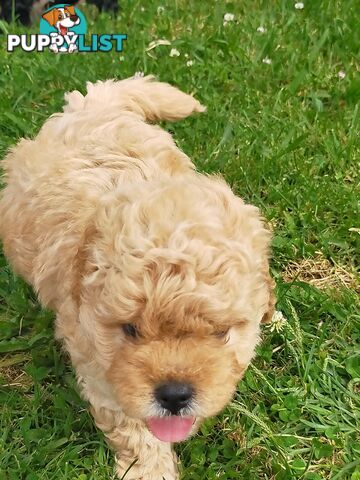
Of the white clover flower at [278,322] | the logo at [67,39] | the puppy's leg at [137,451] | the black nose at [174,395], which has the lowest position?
the puppy's leg at [137,451]

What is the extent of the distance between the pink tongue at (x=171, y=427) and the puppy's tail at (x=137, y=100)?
1692mm

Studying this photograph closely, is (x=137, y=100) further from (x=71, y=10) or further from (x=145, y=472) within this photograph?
(x=71, y=10)

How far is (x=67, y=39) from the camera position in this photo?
5.11 metres

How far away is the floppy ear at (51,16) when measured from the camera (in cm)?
547

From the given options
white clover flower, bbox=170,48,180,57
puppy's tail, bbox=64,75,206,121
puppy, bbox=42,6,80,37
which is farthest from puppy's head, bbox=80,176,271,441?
puppy, bbox=42,6,80,37

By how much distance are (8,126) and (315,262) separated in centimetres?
226

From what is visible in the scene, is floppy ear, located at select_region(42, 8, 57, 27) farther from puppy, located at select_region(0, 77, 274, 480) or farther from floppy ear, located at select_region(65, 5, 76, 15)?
puppy, located at select_region(0, 77, 274, 480)

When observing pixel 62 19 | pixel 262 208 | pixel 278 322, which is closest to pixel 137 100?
pixel 262 208

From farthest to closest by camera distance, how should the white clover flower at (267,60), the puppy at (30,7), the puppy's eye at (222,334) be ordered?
the puppy at (30,7), the white clover flower at (267,60), the puppy's eye at (222,334)

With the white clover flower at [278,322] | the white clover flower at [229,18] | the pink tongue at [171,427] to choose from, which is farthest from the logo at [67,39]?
the pink tongue at [171,427]

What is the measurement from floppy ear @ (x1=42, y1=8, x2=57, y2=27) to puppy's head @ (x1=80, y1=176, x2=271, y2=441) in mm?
3632

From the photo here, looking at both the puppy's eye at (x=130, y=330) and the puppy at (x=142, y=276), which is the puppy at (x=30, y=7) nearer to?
the puppy at (x=142, y=276)

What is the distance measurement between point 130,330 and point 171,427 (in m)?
0.47

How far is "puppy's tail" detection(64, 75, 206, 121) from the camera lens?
3484 mm
